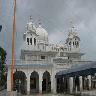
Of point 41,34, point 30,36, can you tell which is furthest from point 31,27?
point 41,34

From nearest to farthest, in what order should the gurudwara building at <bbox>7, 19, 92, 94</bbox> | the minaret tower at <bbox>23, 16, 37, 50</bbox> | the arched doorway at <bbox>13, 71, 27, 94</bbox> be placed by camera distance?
1. the gurudwara building at <bbox>7, 19, 92, 94</bbox>
2. the arched doorway at <bbox>13, 71, 27, 94</bbox>
3. the minaret tower at <bbox>23, 16, 37, 50</bbox>

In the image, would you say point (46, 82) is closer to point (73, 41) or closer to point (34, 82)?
point (34, 82)

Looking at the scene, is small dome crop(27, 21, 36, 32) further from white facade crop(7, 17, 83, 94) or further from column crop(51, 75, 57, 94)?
column crop(51, 75, 57, 94)

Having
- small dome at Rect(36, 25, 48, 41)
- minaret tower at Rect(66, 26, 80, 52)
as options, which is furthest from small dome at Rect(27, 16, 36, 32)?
minaret tower at Rect(66, 26, 80, 52)

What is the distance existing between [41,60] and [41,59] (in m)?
3.44

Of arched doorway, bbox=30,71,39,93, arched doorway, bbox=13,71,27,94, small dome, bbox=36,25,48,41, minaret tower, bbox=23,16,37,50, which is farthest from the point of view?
small dome, bbox=36,25,48,41

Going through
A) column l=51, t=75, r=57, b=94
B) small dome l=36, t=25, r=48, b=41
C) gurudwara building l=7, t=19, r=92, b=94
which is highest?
small dome l=36, t=25, r=48, b=41

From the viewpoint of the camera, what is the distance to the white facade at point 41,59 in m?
51.2

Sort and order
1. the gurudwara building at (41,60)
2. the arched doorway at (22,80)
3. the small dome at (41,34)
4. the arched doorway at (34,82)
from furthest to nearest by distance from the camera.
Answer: the small dome at (41,34) < the arched doorway at (34,82) < the arched doorway at (22,80) < the gurudwara building at (41,60)

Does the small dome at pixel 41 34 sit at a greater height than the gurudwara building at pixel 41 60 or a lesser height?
greater

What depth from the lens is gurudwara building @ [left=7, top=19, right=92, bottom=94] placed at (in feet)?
168

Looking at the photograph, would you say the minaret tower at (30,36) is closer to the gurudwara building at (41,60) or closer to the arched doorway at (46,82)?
the gurudwara building at (41,60)

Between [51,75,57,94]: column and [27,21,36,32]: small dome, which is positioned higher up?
[27,21,36,32]: small dome

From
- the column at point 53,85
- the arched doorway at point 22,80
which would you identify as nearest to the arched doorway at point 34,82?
the arched doorway at point 22,80
